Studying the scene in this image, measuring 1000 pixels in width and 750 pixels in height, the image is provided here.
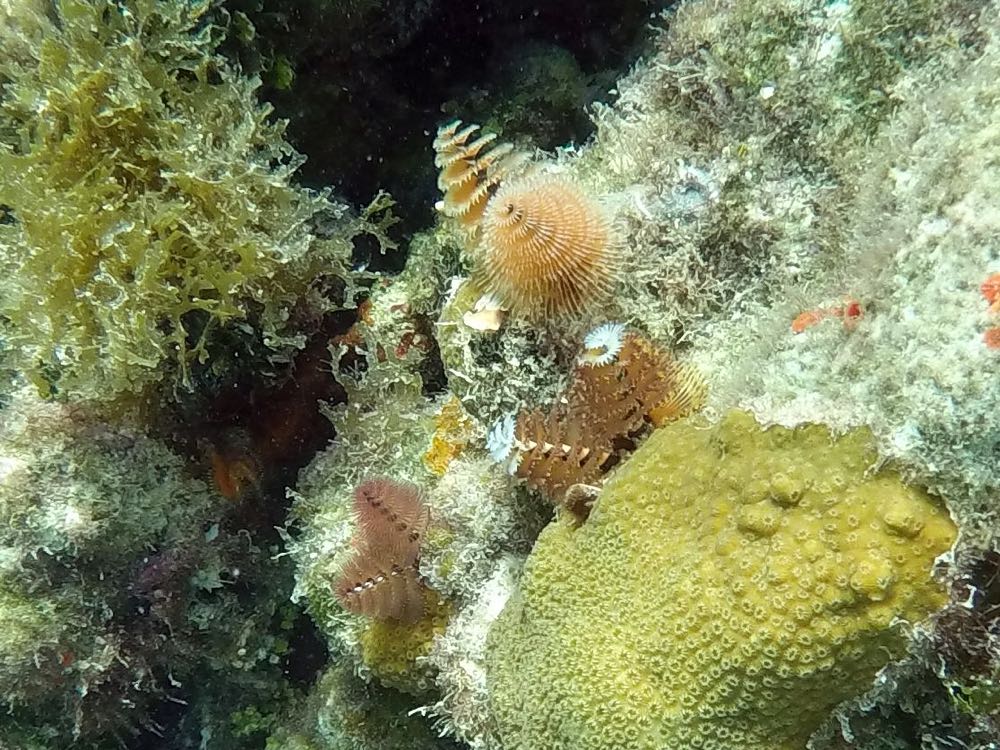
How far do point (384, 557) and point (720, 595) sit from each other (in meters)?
1.61

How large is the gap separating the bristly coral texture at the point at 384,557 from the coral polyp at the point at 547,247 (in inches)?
41.1

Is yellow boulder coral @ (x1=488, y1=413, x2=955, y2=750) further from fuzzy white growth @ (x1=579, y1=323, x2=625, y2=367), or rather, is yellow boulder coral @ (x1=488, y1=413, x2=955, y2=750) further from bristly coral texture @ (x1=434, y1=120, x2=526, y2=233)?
bristly coral texture @ (x1=434, y1=120, x2=526, y2=233)

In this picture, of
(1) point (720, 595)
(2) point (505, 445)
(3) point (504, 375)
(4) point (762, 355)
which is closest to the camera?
(1) point (720, 595)

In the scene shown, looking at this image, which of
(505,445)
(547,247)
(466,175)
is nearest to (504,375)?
(505,445)

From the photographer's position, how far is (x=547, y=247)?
298 cm

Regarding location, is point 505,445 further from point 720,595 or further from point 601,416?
point 720,595

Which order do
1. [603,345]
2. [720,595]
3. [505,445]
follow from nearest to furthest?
[720,595], [603,345], [505,445]

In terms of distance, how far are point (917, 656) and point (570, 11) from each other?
417cm

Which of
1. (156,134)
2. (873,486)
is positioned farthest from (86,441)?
(873,486)

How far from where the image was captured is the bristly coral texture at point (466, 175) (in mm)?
3350

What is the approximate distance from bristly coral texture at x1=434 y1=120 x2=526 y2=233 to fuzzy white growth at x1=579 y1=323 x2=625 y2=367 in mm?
764

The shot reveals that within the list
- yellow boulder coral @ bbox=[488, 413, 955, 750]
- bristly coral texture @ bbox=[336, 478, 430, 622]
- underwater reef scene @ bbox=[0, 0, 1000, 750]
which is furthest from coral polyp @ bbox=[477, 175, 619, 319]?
bristly coral texture @ bbox=[336, 478, 430, 622]

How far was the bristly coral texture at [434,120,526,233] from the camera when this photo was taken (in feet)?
11.0

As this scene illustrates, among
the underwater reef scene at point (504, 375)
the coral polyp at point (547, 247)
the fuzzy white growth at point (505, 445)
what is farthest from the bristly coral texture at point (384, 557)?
the coral polyp at point (547, 247)
